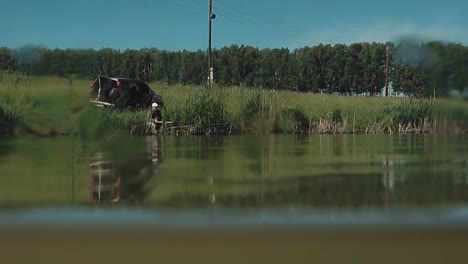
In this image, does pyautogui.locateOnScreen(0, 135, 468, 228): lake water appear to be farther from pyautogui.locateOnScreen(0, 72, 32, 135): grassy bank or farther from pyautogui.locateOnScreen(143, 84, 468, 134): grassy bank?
pyautogui.locateOnScreen(143, 84, 468, 134): grassy bank

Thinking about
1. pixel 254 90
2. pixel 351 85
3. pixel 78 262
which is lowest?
pixel 78 262

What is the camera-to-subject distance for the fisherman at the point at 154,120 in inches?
319

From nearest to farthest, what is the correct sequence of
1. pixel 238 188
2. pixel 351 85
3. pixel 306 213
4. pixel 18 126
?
pixel 306 213 → pixel 238 188 → pixel 18 126 → pixel 351 85

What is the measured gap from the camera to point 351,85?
1612 inches

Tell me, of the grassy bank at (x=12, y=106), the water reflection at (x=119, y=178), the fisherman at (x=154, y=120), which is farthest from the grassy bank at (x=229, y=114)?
the water reflection at (x=119, y=178)

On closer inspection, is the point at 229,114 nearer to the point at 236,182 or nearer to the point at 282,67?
the point at 236,182

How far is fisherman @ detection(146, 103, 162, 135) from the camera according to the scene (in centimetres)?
811

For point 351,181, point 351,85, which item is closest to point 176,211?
point 351,181

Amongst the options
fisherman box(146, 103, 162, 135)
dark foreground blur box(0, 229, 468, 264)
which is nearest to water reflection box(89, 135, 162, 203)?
dark foreground blur box(0, 229, 468, 264)

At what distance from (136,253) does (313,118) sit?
9653 millimetres

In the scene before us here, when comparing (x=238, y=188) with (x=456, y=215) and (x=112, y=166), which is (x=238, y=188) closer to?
(x=456, y=215)

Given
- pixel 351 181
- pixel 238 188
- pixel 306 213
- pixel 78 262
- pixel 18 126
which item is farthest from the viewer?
pixel 18 126

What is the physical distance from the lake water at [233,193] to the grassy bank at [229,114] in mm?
971

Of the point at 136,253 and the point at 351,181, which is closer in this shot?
the point at 136,253
